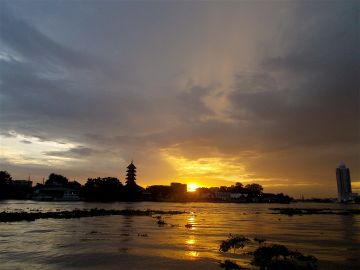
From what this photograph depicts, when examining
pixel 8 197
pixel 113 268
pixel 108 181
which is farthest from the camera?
pixel 108 181

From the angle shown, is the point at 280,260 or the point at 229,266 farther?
the point at 280,260

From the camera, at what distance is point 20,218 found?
47.9 meters

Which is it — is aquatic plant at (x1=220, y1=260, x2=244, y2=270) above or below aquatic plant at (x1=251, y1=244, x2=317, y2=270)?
below

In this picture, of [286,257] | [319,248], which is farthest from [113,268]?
[319,248]

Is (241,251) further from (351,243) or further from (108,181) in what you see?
(108,181)

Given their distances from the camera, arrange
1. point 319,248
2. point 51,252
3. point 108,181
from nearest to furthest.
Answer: point 51,252
point 319,248
point 108,181

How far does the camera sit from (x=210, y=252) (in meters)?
22.3

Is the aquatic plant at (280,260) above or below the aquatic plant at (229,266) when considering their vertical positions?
above

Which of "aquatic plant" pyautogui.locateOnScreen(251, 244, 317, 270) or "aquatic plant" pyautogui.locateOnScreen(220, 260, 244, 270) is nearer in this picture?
"aquatic plant" pyautogui.locateOnScreen(251, 244, 317, 270)

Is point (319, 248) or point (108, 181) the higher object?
point (108, 181)

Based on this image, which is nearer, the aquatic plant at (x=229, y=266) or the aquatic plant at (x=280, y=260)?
the aquatic plant at (x=280, y=260)

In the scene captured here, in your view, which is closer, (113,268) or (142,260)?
(113,268)

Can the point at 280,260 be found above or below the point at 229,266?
above

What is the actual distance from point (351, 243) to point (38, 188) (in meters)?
191
